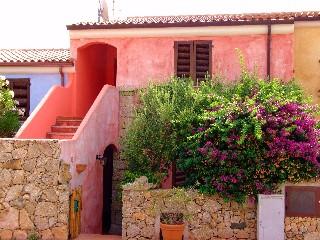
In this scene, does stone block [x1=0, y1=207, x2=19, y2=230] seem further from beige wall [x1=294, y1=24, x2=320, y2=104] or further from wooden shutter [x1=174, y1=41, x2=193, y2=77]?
beige wall [x1=294, y1=24, x2=320, y2=104]

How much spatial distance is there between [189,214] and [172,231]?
0.80m

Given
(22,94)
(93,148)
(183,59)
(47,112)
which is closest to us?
(93,148)

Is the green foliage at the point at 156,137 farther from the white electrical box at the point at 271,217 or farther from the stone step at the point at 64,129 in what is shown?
the white electrical box at the point at 271,217

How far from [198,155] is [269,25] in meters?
6.18

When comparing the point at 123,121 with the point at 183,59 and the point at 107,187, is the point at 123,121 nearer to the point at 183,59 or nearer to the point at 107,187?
the point at 107,187

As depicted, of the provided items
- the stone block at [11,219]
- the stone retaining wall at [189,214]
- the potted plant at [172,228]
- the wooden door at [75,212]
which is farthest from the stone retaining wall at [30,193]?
the potted plant at [172,228]

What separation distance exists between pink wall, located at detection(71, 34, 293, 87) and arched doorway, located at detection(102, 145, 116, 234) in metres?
2.72

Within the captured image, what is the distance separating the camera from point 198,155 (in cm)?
1266

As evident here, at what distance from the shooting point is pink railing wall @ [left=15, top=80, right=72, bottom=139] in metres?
14.3

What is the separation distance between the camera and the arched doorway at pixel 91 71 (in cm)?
1798

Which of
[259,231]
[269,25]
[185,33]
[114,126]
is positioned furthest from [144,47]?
[259,231]

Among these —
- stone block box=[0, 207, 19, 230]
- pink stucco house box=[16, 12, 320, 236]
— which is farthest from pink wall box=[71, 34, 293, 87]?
stone block box=[0, 207, 19, 230]

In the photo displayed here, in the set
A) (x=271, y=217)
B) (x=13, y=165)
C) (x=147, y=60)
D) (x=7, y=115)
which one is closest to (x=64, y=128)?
(x=7, y=115)

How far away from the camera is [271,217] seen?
12.3 m
